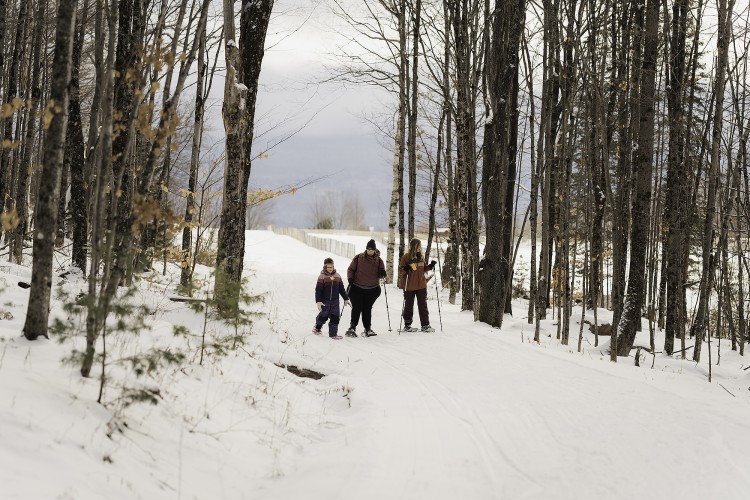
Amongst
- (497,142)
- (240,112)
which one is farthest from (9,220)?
(497,142)

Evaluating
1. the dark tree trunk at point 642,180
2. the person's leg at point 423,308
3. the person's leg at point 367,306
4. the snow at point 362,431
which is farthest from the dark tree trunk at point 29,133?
the dark tree trunk at point 642,180

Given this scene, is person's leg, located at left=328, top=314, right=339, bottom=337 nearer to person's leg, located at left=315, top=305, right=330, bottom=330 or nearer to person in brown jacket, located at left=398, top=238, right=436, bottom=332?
person's leg, located at left=315, top=305, right=330, bottom=330

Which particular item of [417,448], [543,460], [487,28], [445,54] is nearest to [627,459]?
[543,460]

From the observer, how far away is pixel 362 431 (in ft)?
18.5

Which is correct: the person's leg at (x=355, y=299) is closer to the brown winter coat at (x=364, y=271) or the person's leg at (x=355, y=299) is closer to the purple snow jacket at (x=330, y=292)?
the brown winter coat at (x=364, y=271)

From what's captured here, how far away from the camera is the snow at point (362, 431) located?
3799 millimetres

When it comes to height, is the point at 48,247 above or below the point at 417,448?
above

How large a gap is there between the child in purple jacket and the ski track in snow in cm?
191

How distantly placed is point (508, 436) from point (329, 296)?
6.05 meters

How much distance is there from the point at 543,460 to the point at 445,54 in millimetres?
14467

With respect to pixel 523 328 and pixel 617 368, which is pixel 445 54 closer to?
pixel 523 328

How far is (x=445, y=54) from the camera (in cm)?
1719

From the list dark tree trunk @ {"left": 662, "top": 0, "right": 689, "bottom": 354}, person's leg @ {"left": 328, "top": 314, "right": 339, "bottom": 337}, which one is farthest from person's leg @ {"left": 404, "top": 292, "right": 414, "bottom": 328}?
dark tree trunk @ {"left": 662, "top": 0, "right": 689, "bottom": 354}

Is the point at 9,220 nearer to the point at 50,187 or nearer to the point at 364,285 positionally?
the point at 50,187
